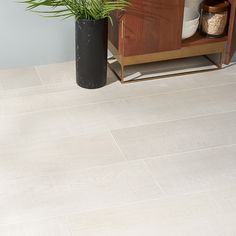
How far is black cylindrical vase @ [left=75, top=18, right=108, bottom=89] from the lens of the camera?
2.44m

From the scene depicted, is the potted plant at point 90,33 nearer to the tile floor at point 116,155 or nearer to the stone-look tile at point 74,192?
the tile floor at point 116,155

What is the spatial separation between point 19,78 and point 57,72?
202 mm

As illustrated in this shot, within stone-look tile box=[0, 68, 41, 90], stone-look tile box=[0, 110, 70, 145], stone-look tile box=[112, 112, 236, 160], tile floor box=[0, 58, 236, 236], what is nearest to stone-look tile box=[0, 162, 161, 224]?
tile floor box=[0, 58, 236, 236]

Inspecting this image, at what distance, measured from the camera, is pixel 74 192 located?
191 centimetres

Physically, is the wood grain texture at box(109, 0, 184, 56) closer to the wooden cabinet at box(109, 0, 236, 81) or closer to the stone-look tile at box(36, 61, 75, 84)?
the wooden cabinet at box(109, 0, 236, 81)

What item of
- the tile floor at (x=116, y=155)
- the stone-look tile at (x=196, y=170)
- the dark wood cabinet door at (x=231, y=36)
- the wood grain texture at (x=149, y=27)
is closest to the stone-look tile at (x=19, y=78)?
the tile floor at (x=116, y=155)

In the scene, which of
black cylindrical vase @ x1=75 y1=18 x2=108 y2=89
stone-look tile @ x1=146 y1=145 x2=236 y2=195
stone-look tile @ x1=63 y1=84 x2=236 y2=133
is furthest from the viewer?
black cylindrical vase @ x1=75 y1=18 x2=108 y2=89

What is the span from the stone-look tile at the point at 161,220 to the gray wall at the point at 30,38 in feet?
4.09

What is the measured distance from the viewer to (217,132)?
2.27m

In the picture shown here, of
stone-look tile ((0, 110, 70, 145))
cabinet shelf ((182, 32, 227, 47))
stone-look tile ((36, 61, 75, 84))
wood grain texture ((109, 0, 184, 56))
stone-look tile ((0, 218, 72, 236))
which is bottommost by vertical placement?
stone-look tile ((0, 218, 72, 236))

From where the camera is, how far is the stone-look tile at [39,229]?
1.72 m

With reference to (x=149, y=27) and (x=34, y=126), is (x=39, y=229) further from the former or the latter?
(x=149, y=27)

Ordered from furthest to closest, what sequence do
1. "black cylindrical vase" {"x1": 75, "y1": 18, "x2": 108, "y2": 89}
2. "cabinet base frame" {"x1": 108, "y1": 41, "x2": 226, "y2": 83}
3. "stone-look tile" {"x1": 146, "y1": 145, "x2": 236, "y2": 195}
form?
1. "cabinet base frame" {"x1": 108, "y1": 41, "x2": 226, "y2": 83}
2. "black cylindrical vase" {"x1": 75, "y1": 18, "x2": 108, "y2": 89}
3. "stone-look tile" {"x1": 146, "y1": 145, "x2": 236, "y2": 195}

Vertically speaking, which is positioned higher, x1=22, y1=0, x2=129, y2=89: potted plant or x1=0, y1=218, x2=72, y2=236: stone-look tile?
x1=22, y1=0, x2=129, y2=89: potted plant
